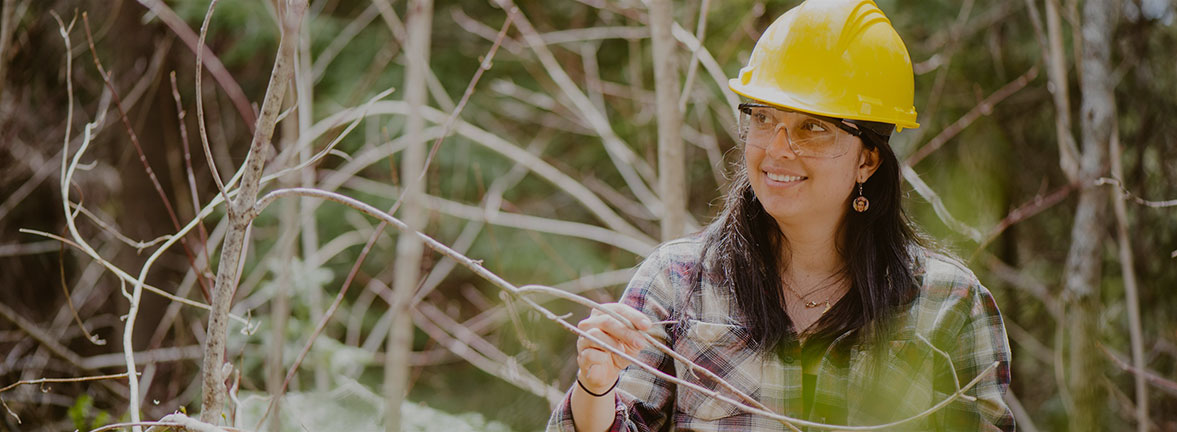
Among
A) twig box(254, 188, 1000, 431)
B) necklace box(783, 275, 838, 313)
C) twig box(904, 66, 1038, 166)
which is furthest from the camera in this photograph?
twig box(904, 66, 1038, 166)

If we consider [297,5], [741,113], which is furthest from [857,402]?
[297,5]

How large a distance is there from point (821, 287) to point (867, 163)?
0.98ft

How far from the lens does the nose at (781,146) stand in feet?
6.39

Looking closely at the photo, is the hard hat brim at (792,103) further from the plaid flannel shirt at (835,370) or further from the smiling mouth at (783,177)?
the plaid flannel shirt at (835,370)

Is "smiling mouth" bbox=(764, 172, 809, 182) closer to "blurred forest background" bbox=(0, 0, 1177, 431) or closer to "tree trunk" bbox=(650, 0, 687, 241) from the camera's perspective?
"tree trunk" bbox=(650, 0, 687, 241)

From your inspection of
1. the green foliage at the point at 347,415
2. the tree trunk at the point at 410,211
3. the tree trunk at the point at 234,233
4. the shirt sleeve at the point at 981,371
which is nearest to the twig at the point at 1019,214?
the shirt sleeve at the point at 981,371

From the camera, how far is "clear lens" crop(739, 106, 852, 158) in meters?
1.97

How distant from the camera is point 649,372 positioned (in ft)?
6.38

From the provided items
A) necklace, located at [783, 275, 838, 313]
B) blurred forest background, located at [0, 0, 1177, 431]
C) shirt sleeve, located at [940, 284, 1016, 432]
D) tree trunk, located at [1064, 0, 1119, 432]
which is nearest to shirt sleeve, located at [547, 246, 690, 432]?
necklace, located at [783, 275, 838, 313]

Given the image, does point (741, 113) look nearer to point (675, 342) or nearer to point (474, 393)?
point (675, 342)

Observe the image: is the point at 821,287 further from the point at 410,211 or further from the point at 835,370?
the point at 410,211

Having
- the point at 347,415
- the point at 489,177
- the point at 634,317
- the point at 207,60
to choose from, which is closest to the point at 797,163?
the point at 634,317

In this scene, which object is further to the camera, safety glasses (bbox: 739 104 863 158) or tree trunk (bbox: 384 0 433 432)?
safety glasses (bbox: 739 104 863 158)

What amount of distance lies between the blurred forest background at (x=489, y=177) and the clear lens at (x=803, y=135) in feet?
4.38
